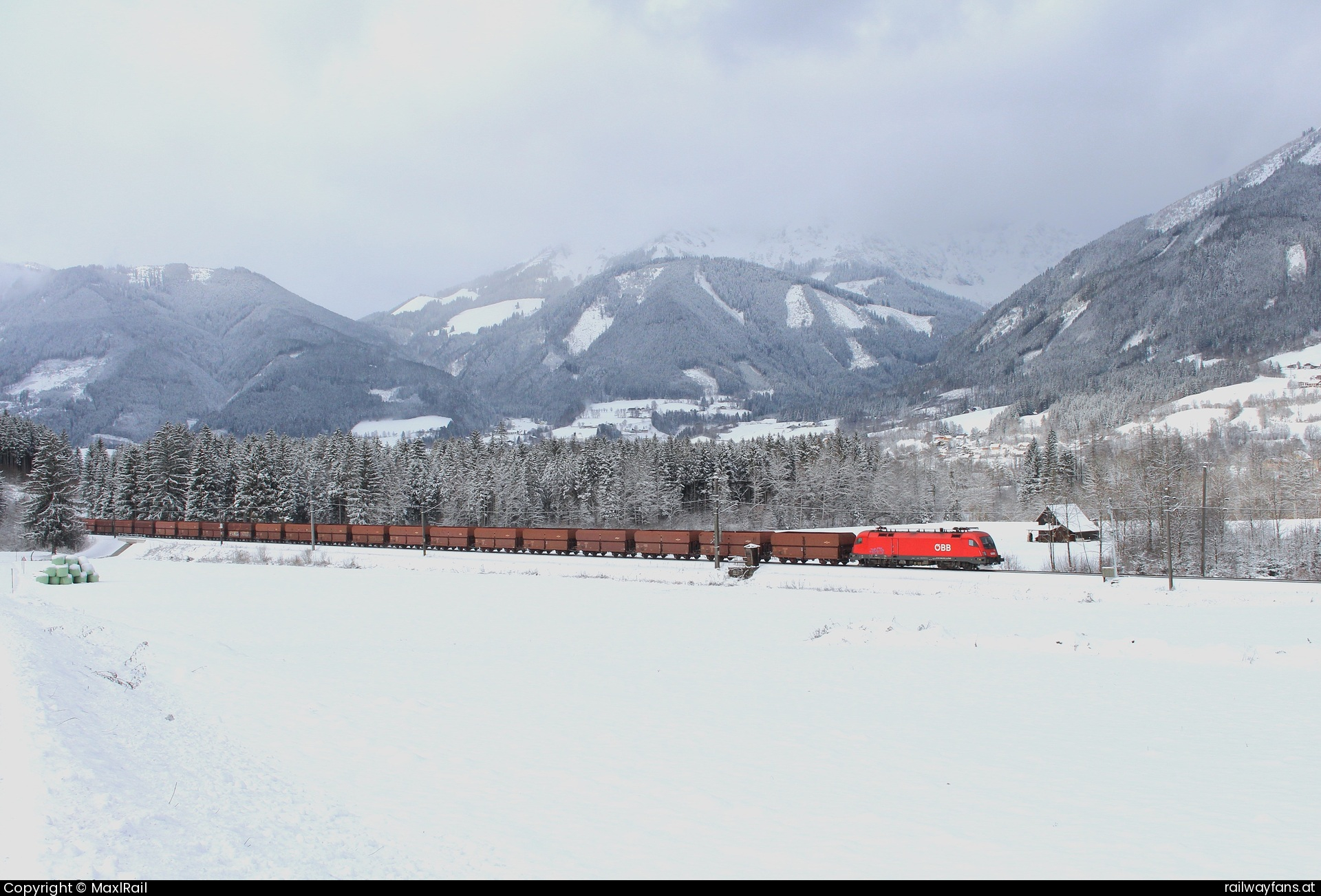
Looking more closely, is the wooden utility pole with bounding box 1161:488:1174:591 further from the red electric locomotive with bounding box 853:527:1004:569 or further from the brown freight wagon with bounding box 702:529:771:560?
the brown freight wagon with bounding box 702:529:771:560

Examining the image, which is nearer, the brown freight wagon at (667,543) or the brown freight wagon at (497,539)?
the brown freight wagon at (667,543)

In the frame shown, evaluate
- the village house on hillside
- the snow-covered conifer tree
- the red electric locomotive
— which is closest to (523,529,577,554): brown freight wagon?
the red electric locomotive

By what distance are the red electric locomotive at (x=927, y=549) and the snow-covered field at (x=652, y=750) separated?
20825 millimetres

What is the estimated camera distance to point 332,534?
75.2 meters

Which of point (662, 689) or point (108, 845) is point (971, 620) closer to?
point (662, 689)

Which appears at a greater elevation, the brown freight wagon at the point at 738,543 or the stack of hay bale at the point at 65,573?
the brown freight wagon at the point at 738,543

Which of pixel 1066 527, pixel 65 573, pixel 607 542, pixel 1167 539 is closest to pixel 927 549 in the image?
pixel 1167 539

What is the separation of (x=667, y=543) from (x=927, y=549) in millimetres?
20026

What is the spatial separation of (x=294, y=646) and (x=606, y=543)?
130 ft

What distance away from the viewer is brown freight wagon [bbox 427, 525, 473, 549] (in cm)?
6825

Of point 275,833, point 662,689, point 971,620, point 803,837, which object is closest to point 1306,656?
point 971,620

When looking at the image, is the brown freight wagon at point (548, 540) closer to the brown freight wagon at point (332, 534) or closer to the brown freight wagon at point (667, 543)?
the brown freight wagon at point (667, 543)

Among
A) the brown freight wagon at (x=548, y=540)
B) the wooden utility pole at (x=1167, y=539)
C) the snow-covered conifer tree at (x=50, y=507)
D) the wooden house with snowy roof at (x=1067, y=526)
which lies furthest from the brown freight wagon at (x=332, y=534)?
the wooden house with snowy roof at (x=1067, y=526)

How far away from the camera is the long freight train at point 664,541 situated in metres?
49.8
